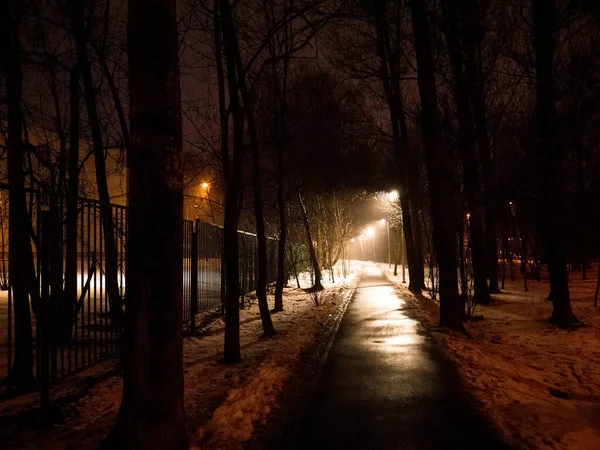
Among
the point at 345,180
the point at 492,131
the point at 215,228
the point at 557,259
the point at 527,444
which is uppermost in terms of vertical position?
the point at 492,131

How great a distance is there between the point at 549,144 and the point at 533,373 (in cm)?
652

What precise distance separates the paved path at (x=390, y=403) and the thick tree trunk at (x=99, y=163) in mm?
3886

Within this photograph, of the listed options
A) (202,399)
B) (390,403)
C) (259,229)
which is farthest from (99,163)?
(390,403)

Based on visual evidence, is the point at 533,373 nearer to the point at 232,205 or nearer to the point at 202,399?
the point at 202,399

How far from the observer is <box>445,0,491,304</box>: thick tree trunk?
571 inches

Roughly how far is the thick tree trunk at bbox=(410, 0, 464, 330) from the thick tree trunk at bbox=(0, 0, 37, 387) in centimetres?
830

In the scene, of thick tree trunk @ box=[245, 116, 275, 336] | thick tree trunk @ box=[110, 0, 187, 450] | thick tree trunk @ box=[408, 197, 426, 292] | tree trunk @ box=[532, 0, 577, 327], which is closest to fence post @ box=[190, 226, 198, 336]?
thick tree trunk @ box=[245, 116, 275, 336]

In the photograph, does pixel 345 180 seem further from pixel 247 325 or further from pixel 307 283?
pixel 247 325

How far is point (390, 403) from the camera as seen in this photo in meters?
5.88

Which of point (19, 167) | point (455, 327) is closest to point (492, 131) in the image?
point (455, 327)

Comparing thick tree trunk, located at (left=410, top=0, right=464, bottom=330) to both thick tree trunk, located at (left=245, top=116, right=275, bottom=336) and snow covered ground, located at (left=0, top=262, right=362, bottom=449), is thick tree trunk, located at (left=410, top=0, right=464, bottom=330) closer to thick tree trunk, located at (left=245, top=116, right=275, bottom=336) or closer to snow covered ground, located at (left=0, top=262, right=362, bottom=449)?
snow covered ground, located at (left=0, top=262, right=362, bottom=449)

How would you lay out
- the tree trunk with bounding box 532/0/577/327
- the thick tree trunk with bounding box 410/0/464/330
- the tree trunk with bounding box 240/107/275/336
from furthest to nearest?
the tree trunk with bounding box 532/0/577/327, the thick tree trunk with bounding box 410/0/464/330, the tree trunk with bounding box 240/107/275/336

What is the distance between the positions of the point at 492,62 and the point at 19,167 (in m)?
17.9

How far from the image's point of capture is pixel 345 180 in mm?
26312
